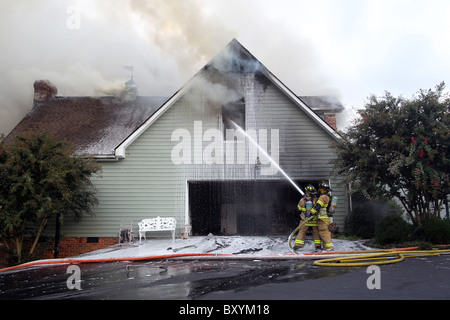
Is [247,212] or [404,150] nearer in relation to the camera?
[404,150]

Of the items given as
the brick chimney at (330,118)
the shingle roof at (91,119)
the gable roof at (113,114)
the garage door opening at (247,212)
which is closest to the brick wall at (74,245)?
the gable roof at (113,114)

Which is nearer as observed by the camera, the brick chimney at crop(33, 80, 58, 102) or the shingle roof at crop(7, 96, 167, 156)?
the shingle roof at crop(7, 96, 167, 156)

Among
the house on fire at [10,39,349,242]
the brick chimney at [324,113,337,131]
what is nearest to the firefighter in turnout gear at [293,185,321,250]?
the house on fire at [10,39,349,242]

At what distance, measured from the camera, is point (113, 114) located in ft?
51.0

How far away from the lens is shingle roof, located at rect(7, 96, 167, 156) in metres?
13.5

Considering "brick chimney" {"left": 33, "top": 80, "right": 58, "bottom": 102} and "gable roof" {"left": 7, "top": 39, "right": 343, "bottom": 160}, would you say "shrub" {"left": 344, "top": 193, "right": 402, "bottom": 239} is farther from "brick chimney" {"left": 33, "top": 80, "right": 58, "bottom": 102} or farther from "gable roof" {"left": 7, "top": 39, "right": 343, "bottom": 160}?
"brick chimney" {"left": 33, "top": 80, "right": 58, "bottom": 102}

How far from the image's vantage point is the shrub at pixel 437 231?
9141mm

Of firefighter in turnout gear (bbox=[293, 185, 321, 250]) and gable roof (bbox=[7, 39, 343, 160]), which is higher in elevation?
gable roof (bbox=[7, 39, 343, 160])

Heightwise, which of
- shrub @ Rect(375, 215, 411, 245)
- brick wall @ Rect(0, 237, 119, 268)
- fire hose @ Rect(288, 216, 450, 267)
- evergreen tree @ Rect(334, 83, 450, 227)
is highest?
evergreen tree @ Rect(334, 83, 450, 227)

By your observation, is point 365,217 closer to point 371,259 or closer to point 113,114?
point 371,259

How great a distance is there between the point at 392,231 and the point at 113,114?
1177 centimetres

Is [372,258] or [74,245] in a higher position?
[372,258]

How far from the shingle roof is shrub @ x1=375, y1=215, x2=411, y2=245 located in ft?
29.5

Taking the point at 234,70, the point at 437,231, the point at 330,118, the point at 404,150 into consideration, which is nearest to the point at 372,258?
the point at 437,231
